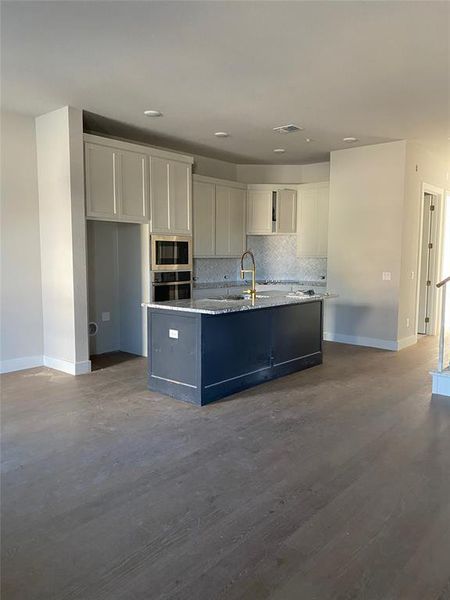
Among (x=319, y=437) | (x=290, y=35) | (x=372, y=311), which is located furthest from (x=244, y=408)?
(x=372, y=311)

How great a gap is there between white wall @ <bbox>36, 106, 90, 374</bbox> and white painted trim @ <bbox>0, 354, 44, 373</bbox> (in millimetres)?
158

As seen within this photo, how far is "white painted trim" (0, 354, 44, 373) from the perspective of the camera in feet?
16.9

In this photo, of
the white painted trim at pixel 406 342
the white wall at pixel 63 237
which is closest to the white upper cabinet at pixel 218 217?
the white wall at pixel 63 237

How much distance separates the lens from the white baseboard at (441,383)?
441cm

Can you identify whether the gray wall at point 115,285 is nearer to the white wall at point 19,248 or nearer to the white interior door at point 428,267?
the white wall at point 19,248

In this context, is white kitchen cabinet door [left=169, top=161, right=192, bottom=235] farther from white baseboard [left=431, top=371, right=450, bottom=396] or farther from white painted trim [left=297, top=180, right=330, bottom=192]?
white baseboard [left=431, top=371, right=450, bottom=396]

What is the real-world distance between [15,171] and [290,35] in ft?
11.4

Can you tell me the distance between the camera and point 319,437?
339cm

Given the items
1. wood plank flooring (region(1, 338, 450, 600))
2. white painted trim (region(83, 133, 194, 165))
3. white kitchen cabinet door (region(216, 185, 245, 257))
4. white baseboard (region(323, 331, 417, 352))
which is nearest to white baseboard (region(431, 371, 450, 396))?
wood plank flooring (region(1, 338, 450, 600))

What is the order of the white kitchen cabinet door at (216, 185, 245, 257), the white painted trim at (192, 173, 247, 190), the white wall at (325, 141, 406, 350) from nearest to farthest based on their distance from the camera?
the white wall at (325, 141, 406, 350) → the white painted trim at (192, 173, 247, 190) → the white kitchen cabinet door at (216, 185, 245, 257)

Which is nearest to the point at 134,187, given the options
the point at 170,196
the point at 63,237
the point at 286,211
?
the point at 170,196

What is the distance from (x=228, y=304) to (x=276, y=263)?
421 centimetres

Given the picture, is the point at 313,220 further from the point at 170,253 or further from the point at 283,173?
the point at 170,253

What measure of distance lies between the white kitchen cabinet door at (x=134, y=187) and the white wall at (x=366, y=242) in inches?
119
